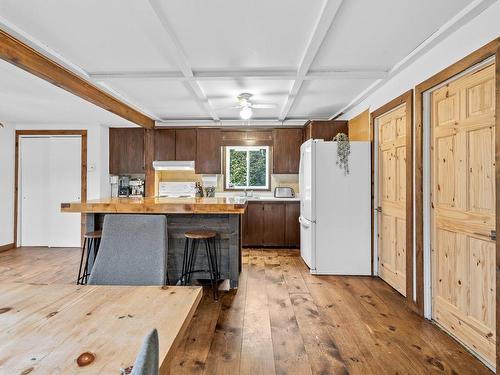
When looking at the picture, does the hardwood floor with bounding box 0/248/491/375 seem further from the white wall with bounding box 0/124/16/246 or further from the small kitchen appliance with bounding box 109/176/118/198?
the small kitchen appliance with bounding box 109/176/118/198

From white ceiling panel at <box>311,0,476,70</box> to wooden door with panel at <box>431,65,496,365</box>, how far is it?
48cm

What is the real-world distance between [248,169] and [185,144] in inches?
53.4

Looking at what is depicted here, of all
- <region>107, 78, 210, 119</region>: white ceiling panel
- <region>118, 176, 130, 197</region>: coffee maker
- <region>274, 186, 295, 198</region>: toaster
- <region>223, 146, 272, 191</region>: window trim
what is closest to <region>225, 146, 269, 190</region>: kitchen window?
<region>223, 146, 272, 191</region>: window trim

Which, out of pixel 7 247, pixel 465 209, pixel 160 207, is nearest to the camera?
pixel 465 209

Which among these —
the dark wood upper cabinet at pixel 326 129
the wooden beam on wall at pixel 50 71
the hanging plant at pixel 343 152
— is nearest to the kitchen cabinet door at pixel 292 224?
the dark wood upper cabinet at pixel 326 129

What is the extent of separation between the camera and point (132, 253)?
167cm

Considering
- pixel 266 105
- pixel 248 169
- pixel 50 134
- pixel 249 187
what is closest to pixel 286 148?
pixel 248 169

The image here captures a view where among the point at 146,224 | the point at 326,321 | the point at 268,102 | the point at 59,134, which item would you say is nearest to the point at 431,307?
the point at 326,321

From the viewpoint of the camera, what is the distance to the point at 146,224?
1.71 metres

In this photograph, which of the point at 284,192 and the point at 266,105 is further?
the point at 284,192

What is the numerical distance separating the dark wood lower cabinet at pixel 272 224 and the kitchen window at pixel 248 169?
815mm

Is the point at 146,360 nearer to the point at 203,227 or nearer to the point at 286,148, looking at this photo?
the point at 203,227

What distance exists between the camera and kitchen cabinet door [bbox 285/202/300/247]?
17.7 ft

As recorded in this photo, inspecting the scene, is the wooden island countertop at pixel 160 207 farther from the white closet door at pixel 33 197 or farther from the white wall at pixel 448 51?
the white closet door at pixel 33 197
